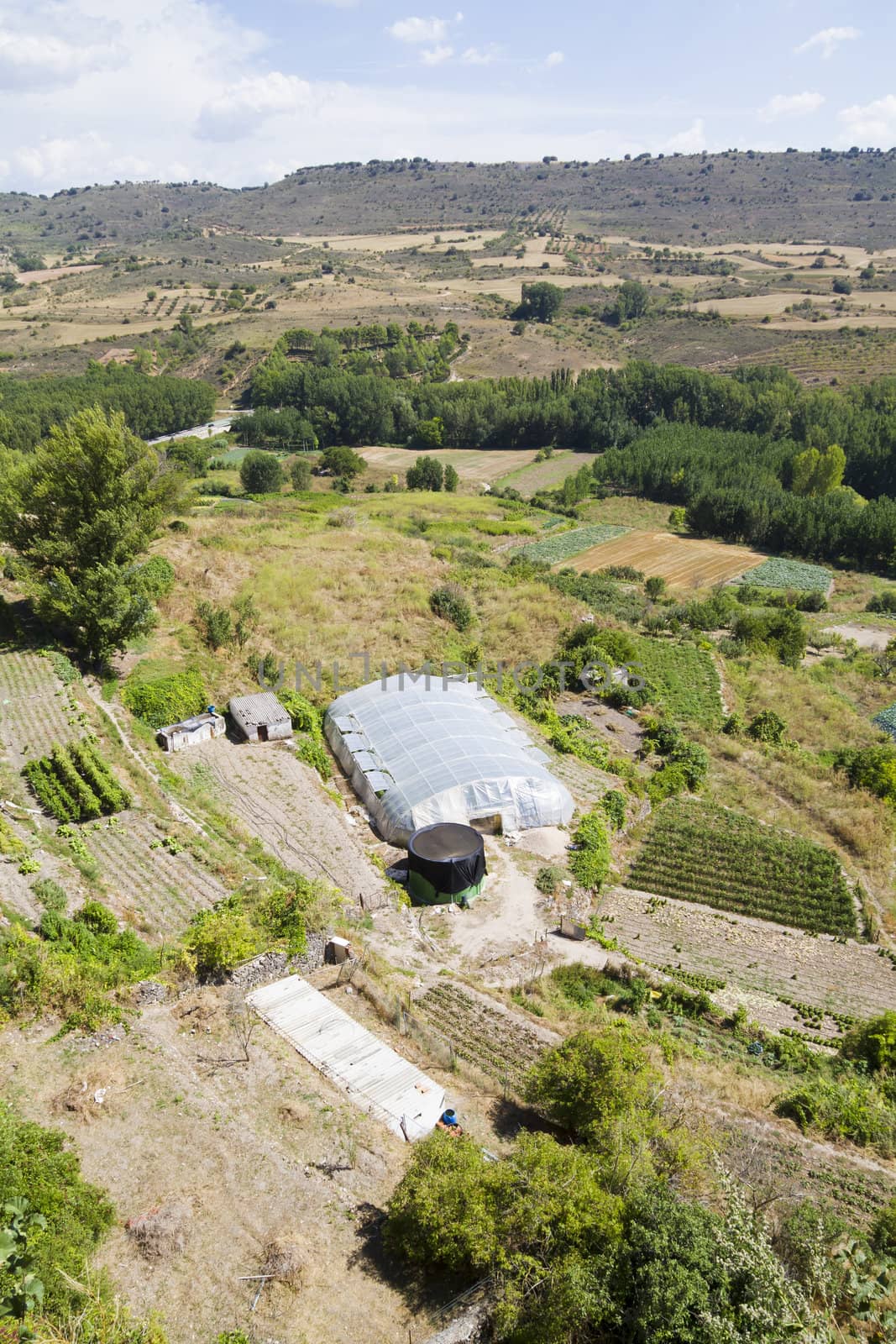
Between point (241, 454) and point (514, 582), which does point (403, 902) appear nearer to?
point (514, 582)

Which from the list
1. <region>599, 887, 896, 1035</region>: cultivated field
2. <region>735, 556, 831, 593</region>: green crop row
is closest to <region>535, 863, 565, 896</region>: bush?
<region>599, 887, 896, 1035</region>: cultivated field

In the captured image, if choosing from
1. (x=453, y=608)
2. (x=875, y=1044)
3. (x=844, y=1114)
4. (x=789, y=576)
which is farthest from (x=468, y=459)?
(x=844, y=1114)

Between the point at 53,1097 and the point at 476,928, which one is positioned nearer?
the point at 53,1097

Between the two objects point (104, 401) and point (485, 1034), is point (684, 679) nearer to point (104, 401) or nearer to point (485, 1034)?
point (485, 1034)

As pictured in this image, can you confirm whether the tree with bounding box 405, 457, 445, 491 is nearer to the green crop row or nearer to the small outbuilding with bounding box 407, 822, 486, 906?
the green crop row

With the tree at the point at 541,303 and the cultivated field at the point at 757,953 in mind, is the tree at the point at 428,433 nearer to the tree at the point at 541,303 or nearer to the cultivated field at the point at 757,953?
the tree at the point at 541,303

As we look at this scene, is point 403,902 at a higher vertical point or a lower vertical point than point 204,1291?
lower

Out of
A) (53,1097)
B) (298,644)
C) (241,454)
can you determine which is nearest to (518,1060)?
(53,1097)
